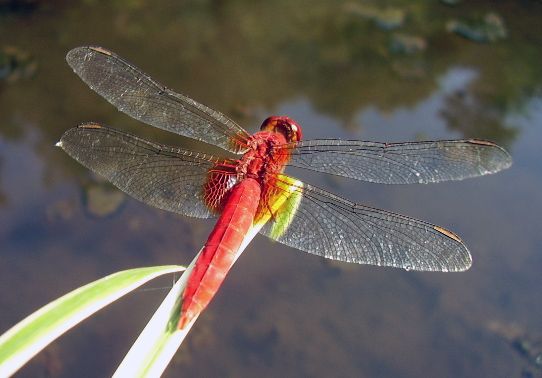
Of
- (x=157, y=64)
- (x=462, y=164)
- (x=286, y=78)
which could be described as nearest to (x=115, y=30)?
(x=157, y=64)

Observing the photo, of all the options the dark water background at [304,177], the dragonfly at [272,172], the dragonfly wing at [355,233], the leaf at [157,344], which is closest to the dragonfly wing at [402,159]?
the dragonfly at [272,172]

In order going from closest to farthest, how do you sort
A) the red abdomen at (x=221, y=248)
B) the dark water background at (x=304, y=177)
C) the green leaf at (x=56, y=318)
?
1. the green leaf at (x=56, y=318)
2. the red abdomen at (x=221, y=248)
3. the dark water background at (x=304, y=177)

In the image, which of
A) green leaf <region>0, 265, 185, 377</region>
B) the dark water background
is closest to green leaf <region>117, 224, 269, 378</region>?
green leaf <region>0, 265, 185, 377</region>

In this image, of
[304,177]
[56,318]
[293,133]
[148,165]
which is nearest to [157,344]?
[56,318]

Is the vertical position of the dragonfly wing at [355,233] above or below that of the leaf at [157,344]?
above

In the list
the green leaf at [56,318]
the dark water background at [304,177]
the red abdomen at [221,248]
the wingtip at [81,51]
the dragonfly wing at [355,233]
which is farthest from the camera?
the dark water background at [304,177]

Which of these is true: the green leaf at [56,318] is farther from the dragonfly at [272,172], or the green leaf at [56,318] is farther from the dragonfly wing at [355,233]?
the dragonfly wing at [355,233]
